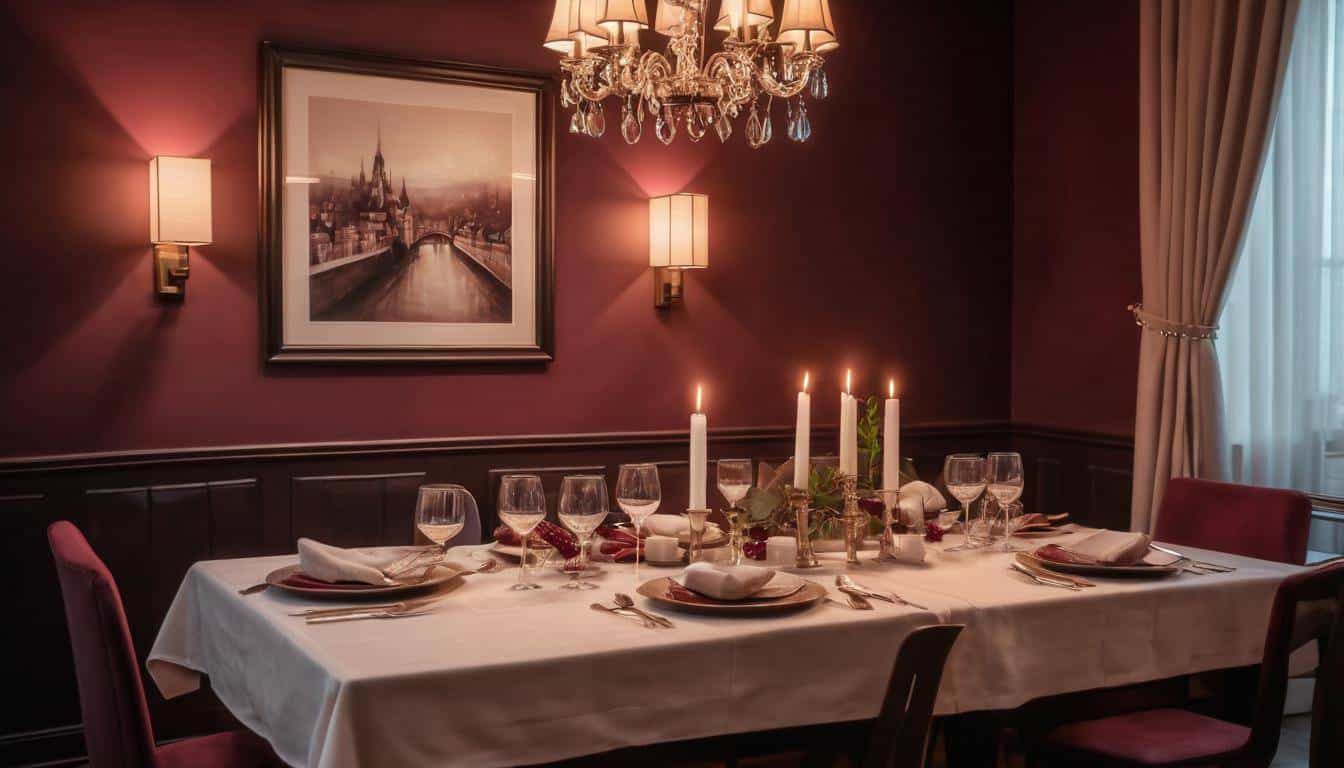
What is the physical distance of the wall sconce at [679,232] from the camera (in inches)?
173

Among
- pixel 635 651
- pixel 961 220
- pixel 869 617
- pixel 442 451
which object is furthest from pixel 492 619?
pixel 961 220

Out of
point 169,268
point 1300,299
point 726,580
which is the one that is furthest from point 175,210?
point 1300,299

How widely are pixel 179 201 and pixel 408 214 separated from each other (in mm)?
736

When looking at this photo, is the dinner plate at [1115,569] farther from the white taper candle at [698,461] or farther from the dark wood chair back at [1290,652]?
the white taper candle at [698,461]

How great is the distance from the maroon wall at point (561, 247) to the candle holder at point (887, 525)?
1896mm

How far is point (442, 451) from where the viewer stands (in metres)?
4.19

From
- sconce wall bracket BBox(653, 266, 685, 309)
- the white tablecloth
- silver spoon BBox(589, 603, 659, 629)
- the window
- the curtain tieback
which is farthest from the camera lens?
sconce wall bracket BBox(653, 266, 685, 309)

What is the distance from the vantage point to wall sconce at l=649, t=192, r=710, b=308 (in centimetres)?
439

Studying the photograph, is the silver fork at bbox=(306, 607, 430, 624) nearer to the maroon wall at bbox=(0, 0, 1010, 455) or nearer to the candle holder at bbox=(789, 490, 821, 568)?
the candle holder at bbox=(789, 490, 821, 568)

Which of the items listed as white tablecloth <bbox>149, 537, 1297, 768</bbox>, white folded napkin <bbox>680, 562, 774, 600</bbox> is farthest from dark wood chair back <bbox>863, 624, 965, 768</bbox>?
white folded napkin <bbox>680, 562, 774, 600</bbox>

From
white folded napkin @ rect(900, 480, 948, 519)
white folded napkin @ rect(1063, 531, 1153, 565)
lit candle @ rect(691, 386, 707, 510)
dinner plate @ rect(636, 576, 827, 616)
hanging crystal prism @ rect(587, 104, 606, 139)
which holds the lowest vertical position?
dinner plate @ rect(636, 576, 827, 616)

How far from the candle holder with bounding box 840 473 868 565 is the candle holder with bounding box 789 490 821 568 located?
0.08 metres

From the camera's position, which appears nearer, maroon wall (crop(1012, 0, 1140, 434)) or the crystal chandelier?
the crystal chandelier

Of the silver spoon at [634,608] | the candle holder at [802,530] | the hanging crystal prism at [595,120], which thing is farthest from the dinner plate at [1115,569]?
the hanging crystal prism at [595,120]
